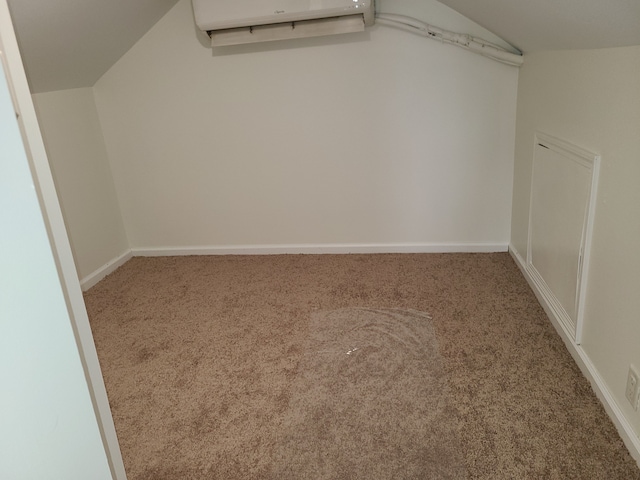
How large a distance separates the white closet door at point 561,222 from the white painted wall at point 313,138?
0.57 meters

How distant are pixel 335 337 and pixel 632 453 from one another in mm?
1233

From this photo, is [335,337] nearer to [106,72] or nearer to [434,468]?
[434,468]

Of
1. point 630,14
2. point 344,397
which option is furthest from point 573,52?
point 344,397

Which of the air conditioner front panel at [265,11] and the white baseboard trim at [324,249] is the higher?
the air conditioner front panel at [265,11]

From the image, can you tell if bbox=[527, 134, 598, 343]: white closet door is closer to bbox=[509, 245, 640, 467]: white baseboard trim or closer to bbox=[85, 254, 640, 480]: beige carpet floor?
bbox=[509, 245, 640, 467]: white baseboard trim

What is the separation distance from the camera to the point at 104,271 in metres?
3.21

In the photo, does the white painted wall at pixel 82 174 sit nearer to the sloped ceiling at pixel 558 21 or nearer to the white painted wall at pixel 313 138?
the white painted wall at pixel 313 138

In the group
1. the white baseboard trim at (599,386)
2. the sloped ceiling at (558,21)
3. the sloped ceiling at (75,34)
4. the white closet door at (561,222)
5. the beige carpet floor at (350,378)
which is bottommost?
the beige carpet floor at (350,378)

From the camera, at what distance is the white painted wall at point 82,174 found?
2787mm

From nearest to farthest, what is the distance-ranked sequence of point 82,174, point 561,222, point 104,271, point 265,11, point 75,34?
point 561,222 < point 75,34 < point 265,11 < point 82,174 < point 104,271

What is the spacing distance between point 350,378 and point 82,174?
229 cm

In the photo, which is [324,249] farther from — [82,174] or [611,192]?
[611,192]

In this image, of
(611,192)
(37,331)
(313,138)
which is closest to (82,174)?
(313,138)

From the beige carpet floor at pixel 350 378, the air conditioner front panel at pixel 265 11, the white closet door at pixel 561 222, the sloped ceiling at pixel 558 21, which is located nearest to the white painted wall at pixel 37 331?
the beige carpet floor at pixel 350 378
